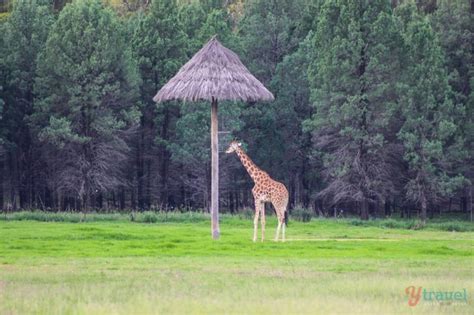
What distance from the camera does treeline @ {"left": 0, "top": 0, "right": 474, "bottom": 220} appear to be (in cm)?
5038

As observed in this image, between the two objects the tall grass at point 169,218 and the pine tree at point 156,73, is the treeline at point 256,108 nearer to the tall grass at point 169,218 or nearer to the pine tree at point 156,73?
the pine tree at point 156,73

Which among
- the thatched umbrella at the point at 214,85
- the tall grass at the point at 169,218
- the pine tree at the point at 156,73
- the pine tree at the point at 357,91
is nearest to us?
the thatched umbrella at the point at 214,85

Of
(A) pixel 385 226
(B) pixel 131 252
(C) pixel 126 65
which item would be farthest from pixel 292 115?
(B) pixel 131 252

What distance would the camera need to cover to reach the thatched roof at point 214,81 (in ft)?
104

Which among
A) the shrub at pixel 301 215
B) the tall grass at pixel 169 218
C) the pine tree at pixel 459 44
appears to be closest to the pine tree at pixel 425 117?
the pine tree at pixel 459 44

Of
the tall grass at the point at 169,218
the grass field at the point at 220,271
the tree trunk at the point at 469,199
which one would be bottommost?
the grass field at the point at 220,271

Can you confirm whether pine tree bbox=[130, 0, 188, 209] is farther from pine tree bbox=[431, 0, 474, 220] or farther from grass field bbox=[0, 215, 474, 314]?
grass field bbox=[0, 215, 474, 314]

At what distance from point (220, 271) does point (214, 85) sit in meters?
11.0

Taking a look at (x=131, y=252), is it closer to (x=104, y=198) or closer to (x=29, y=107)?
(x=29, y=107)

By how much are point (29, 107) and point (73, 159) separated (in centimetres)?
449

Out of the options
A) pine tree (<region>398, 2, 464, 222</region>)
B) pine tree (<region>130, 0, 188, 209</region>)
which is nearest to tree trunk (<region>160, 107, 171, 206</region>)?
pine tree (<region>130, 0, 188, 209</region>)

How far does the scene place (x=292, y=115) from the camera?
56.8 m

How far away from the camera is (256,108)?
56.6 m

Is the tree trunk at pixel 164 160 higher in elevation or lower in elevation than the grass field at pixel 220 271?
higher
